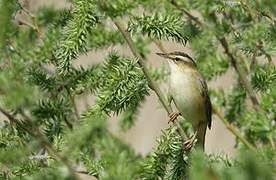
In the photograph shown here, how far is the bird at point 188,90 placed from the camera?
10.0ft

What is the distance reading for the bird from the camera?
306 centimetres

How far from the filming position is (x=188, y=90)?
10.4ft

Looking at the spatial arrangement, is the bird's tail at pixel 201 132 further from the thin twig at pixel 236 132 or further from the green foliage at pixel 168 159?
the green foliage at pixel 168 159

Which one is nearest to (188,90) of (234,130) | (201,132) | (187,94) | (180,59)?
(187,94)

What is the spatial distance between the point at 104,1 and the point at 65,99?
31.0 inches

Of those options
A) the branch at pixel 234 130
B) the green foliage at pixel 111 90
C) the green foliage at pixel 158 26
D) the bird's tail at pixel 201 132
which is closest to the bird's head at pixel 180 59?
the bird's tail at pixel 201 132

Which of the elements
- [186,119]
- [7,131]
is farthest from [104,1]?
[186,119]

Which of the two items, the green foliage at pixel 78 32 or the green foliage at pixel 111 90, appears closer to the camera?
the green foliage at pixel 111 90

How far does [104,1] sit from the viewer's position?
1.41m

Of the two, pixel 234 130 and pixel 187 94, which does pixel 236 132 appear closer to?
pixel 234 130

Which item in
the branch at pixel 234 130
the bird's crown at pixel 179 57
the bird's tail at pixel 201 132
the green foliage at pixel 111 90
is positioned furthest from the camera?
the bird's crown at pixel 179 57

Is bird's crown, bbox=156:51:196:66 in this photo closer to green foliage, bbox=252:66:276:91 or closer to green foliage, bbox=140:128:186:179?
green foliage, bbox=252:66:276:91

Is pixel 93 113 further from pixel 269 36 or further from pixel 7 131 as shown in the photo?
pixel 269 36

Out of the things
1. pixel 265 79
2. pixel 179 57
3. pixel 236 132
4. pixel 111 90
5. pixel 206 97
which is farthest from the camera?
pixel 179 57
